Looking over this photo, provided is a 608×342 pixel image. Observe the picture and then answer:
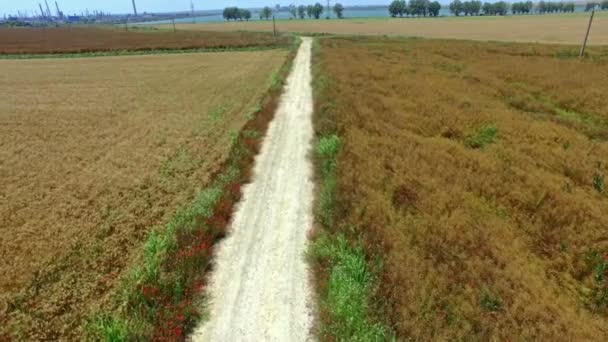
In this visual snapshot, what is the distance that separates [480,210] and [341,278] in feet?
15.7

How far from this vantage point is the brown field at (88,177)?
Answer: 6.94 metres

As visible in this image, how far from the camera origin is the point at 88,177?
12.0 metres

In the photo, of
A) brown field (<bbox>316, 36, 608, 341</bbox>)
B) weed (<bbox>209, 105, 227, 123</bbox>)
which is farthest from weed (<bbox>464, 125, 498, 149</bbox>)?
weed (<bbox>209, 105, 227, 123</bbox>)

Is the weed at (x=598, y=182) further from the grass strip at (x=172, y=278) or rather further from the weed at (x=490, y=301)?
the grass strip at (x=172, y=278)

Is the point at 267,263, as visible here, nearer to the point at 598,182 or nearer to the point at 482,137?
the point at 598,182

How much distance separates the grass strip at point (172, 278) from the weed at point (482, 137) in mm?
9888

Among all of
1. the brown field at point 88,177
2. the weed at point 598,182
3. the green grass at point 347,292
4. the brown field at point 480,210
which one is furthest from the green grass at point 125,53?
the green grass at point 347,292

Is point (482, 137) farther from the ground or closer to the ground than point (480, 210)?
farther from the ground

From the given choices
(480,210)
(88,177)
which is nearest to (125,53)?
(88,177)

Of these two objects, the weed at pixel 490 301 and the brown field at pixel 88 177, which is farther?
the brown field at pixel 88 177

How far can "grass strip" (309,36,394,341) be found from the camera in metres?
5.85

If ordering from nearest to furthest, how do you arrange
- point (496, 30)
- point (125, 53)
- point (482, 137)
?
point (482, 137) → point (125, 53) → point (496, 30)

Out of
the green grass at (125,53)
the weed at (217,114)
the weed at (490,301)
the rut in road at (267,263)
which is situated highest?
the green grass at (125,53)

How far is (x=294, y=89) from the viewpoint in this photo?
86.3 feet
